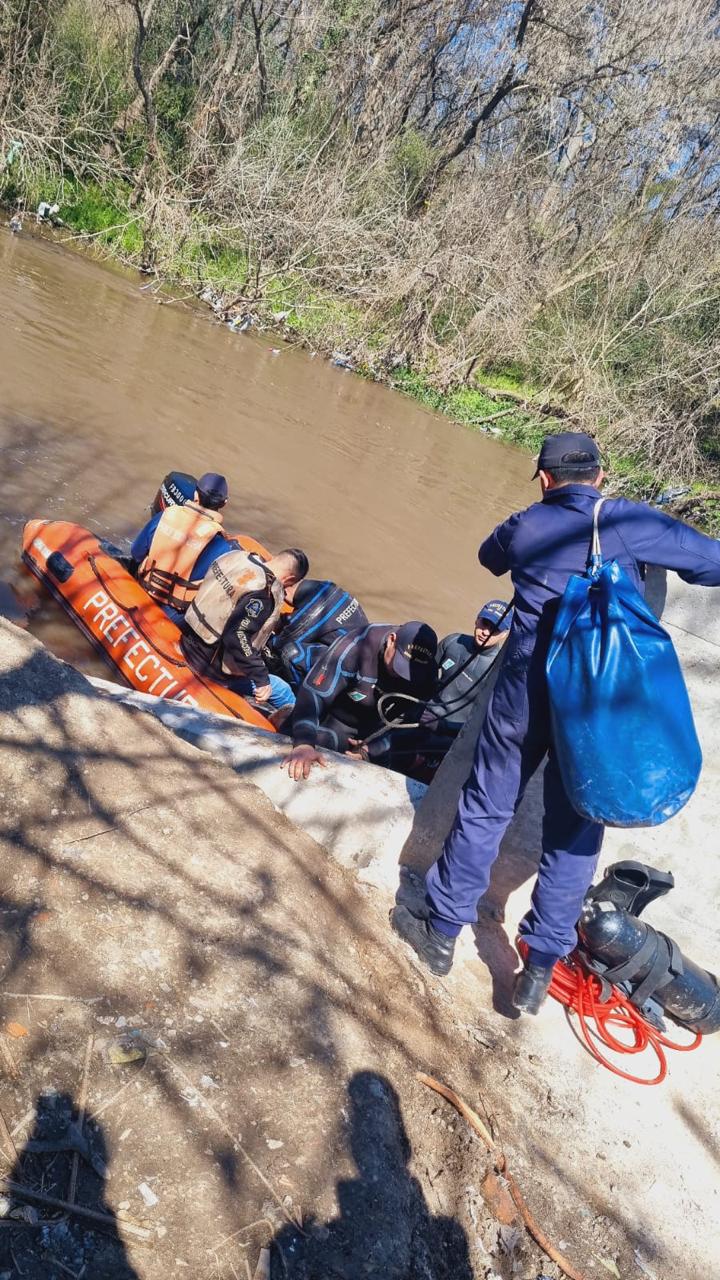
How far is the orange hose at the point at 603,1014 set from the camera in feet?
10.6

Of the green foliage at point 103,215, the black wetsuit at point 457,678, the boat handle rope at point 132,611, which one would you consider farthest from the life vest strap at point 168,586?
the green foliage at point 103,215

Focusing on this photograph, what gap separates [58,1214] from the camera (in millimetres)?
1845

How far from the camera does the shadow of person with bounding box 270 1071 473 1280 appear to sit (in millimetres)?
2037

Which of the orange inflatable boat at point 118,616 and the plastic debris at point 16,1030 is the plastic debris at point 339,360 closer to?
the orange inflatable boat at point 118,616

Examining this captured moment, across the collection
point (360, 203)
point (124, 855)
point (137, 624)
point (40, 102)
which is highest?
point (360, 203)

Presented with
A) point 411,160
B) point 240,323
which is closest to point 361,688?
point 240,323

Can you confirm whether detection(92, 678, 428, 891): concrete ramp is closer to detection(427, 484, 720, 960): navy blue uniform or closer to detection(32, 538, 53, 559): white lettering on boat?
detection(427, 484, 720, 960): navy blue uniform

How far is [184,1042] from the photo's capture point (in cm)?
233

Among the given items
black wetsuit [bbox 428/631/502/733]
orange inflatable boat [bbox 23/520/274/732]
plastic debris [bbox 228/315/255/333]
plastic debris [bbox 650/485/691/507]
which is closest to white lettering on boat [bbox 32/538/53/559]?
orange inflatable boat [bbox 23/520/274/732]

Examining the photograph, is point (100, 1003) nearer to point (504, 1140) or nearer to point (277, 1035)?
point (277, 1035)

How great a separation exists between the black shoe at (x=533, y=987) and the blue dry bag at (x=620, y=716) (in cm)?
78

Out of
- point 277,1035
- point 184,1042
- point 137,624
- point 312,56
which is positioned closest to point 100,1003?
point 184,1042

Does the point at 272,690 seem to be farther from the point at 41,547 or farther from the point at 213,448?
the point at 213,448

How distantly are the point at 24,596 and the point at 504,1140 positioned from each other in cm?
549
